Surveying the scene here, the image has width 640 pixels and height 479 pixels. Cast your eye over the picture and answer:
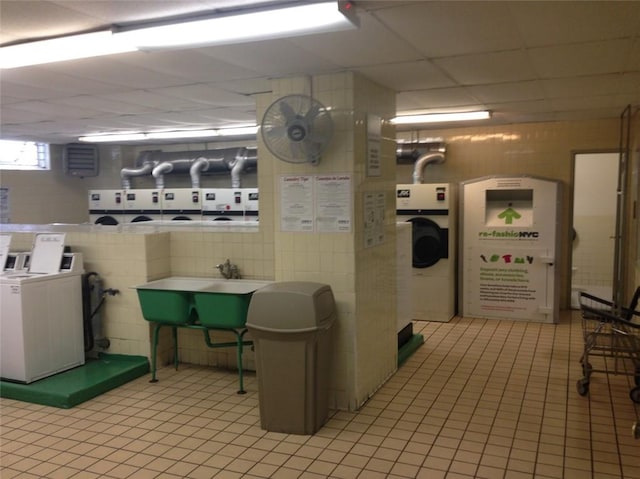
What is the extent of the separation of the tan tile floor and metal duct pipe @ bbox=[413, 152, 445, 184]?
3.16 meters

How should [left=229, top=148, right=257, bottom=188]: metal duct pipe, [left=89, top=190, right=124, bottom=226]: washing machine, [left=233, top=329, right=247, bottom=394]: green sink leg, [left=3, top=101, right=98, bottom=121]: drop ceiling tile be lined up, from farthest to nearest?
[left=89, top=190, right=124, bottom=226]: washing machine → [left=229, top=148, right=257, bottom=188]: metal duct pipe → [left=3, top=101, right=98, bottom=121]: drop ceiling tile → [left=233, top=329, right=247, bottom=394]: green sink leg

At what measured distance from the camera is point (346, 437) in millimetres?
3801

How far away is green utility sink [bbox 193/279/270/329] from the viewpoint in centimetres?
438

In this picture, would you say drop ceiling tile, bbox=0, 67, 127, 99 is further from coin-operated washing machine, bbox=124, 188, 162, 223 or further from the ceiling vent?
the ceiling vent

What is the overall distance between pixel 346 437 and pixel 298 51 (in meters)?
2.67

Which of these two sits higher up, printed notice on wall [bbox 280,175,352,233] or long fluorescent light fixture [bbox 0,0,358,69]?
long fluorescent light fixture [bbox 0,0,358,69]

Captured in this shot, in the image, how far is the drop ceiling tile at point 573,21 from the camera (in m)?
2.67

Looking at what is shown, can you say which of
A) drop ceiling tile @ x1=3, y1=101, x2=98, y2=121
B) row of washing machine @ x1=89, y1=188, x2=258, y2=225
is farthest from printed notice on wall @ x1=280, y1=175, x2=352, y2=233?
row of washing machine @ x1=89, y1=188, x2=258, y2=225

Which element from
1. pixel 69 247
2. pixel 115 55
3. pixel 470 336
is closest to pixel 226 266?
pixel 69 247

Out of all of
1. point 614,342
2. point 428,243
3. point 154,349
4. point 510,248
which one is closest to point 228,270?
point 154,349

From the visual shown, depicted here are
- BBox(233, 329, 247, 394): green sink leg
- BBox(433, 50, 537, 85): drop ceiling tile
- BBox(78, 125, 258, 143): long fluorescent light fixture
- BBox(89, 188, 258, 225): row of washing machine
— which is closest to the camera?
BBox(433, 50, 537, 85): drop ceiling tile

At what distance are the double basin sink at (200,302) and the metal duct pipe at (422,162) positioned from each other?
359cm

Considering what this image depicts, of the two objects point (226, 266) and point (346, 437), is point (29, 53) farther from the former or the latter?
point (346, 437)

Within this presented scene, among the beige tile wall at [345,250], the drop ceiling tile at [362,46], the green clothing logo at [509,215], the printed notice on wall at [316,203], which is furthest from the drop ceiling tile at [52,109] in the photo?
the green clothing logo at [509,215]
